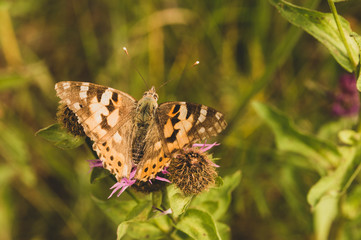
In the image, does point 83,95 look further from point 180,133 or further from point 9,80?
point 9,80

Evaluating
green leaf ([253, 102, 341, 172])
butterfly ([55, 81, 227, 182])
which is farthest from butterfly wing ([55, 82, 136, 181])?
green leaf ([253, 102, 341, 172])

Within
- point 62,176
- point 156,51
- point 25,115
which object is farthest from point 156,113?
point 25,115

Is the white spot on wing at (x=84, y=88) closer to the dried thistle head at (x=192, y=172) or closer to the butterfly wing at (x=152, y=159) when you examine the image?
the butterfly wing at (x=152, y=159)

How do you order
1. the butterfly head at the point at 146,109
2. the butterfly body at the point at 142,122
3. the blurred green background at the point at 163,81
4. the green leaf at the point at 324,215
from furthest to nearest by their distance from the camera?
1. the blurred green background at the point at 163,81
2. the green leaf at the point at 324,215
3. the butterfly head at the point at 146,109
4. the butterfly body at the point at 142,122

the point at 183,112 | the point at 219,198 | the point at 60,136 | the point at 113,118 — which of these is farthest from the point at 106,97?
the point at 219,198

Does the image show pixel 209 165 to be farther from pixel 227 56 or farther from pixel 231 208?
pixel 227 56

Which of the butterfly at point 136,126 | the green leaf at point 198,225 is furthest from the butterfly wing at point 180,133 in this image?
the green leaf at point 198,225
